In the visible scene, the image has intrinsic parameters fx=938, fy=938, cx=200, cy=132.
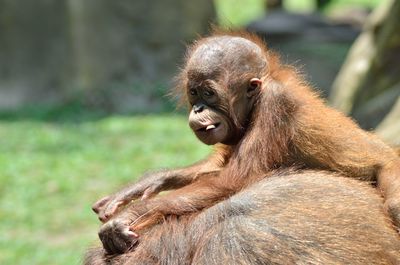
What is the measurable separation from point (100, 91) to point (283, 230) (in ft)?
38.5

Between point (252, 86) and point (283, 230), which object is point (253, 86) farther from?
point (283, 230)

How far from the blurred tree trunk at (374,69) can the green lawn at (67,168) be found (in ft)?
7.99

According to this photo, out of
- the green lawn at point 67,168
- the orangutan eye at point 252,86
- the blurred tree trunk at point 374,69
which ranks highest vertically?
the green lawn at point 67,168

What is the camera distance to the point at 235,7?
28453 mm

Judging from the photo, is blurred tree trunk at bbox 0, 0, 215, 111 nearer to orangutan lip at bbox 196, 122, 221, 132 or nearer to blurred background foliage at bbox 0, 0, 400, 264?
blurred background foliage at bbox 0, 0, 400, 264

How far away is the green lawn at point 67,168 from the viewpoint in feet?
33.4

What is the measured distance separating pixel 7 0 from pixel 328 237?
13005mm

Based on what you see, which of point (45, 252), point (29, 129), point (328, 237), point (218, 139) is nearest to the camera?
point (328, 237)

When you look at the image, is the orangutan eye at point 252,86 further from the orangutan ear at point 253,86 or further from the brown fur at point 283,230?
the brown fur at point 283,230

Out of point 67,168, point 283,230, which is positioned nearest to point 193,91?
point 283,230

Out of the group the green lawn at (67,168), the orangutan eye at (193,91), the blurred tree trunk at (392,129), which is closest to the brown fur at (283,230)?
the orangutan eye at (193,91)

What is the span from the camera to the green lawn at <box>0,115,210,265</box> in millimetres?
10172

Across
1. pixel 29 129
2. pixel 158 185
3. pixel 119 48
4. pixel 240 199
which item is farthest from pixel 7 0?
pixel 240 199

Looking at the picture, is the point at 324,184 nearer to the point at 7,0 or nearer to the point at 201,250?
the point at 201,250
